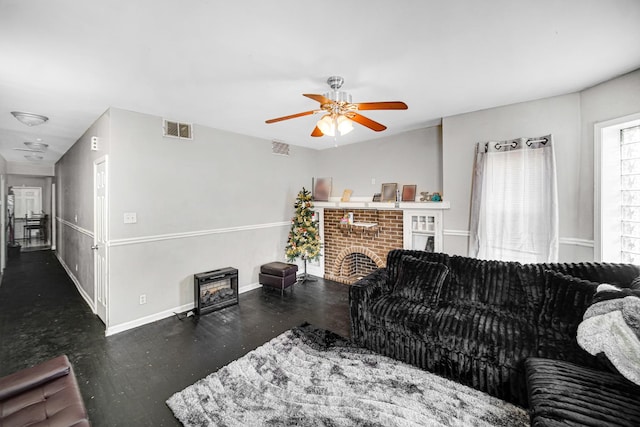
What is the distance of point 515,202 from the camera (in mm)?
3049

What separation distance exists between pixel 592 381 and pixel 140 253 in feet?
14.1

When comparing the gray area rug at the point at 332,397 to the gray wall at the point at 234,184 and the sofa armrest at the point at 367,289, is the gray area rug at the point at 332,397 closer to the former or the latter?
the sofa armrest at the point at 367,289

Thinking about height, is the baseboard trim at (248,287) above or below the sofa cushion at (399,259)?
below

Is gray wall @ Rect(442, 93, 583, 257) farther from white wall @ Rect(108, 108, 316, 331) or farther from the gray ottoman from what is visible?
white wall @ Rect(108, 108, 316, 331)

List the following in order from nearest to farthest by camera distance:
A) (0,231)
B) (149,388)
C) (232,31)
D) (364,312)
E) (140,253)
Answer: (232,31), (149,388), (364,312), (140,253), (0,231)

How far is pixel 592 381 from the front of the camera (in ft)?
4.98

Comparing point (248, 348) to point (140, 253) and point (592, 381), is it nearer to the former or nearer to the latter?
point (140, 253)

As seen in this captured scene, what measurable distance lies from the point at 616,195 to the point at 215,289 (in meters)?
4.75

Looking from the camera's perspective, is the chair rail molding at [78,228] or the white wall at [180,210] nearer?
the white wall at [180,210]

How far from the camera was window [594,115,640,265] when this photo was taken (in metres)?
2.46

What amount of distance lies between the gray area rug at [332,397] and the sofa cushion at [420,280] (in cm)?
69

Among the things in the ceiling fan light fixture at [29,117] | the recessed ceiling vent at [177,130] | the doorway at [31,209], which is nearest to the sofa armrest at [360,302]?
the recessed ceiling vent at [177,130]

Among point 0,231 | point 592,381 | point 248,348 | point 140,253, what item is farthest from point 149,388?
point 0,231

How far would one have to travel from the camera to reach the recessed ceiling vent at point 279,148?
4.88 meters
